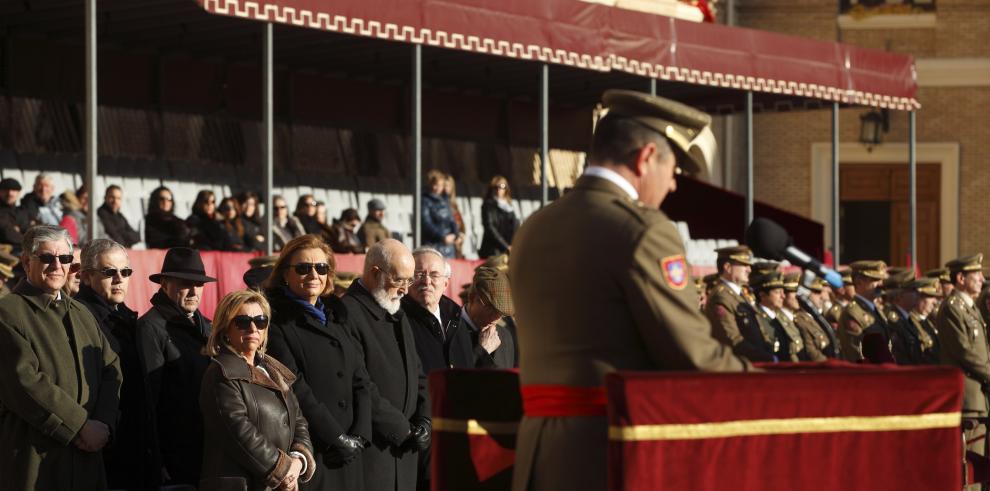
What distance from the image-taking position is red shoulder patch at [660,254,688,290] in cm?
450

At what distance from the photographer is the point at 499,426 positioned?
16.9 feet

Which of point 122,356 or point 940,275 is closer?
point 122,356

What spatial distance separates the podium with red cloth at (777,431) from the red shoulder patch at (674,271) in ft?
0.75

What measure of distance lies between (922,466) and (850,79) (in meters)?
16.7

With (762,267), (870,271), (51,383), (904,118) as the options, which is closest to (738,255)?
(762,267)

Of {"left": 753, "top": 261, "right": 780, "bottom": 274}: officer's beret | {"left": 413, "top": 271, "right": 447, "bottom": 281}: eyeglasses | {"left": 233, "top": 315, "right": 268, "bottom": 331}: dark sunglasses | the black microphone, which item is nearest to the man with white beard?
{"left": 413, "top": 271, "right": 447, "bottom": 281}: eyeglasses

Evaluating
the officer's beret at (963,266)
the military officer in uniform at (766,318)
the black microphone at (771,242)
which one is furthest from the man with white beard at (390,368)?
the officer's beret at (963,266)

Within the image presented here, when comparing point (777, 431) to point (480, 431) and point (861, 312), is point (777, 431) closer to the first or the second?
point (480, 431)

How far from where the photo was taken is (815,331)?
14695mm

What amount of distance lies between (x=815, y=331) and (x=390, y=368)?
7.03 metres

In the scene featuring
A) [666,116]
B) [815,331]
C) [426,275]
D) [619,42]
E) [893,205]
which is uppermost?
[619,42]

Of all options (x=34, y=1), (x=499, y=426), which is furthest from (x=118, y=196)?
(x=499, y=426)

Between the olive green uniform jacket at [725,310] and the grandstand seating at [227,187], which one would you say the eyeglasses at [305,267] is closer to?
the olive green uniform jacket at [725,310]

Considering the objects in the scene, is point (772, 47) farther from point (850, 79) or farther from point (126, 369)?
point (126, 369)
